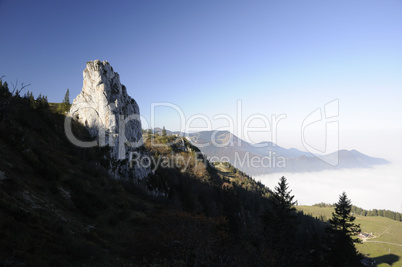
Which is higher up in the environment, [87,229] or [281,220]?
[87,229]

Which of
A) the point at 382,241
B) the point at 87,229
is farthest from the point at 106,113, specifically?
the point at 382,241

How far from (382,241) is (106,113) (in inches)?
8498

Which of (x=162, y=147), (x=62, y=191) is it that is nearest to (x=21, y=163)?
(x=62, y=191)

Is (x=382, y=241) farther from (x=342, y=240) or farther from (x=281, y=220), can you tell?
(x=281, y=220)

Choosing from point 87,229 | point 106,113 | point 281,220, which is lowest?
point 281,220

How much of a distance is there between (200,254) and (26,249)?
9103 millimetres

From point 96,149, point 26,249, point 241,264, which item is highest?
point 96,149

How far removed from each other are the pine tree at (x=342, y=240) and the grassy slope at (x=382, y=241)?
98.9 metres

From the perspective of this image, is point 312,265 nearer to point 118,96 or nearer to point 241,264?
point 241,264

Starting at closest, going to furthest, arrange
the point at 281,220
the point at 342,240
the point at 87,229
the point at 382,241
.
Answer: the point at 87,229
the point at 342,240
the point at 281,220
the point at 382,241

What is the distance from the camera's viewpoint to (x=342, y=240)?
2484 cm

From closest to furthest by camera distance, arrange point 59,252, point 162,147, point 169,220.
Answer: point 59,252, point 169,220, point 162,147

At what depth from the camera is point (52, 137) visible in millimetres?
33656

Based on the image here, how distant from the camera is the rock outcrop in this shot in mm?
43344
